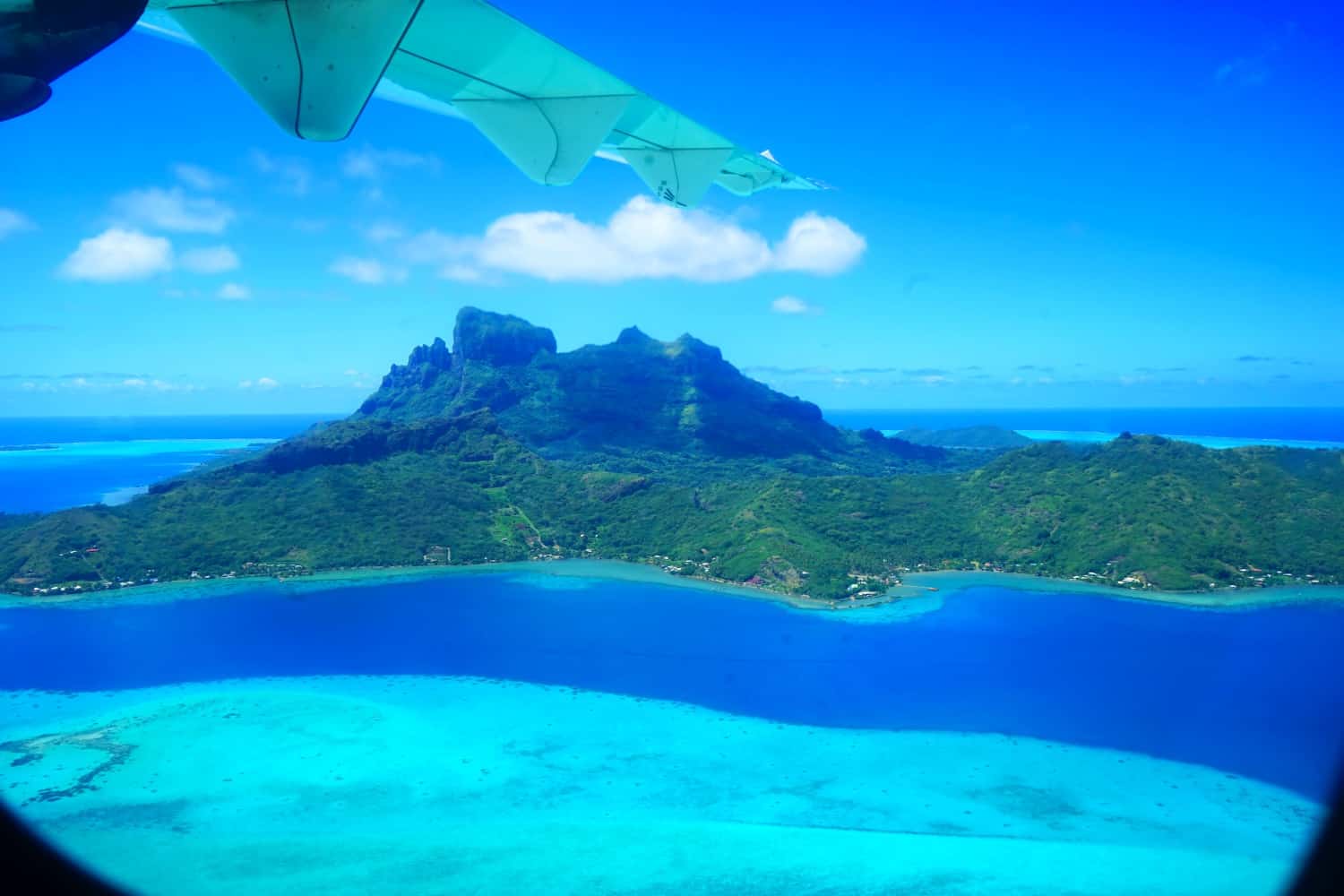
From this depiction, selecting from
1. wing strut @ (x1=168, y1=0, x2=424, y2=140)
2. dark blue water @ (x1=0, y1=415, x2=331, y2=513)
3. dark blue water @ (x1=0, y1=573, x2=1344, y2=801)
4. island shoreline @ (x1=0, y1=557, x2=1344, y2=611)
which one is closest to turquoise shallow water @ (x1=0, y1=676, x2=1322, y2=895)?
dark blue water @ (x1=0, y1=573, x2=1344, y2=801)

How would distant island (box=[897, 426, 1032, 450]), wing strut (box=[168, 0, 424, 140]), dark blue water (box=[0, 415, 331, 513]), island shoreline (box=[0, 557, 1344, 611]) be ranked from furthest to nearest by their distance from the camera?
distant island (box=[897, 426, 1032, 450]) → dark blue water (box=[0, 415, 331, 513]) → island shoreline (box=[0, 557, 1344, 611]) → wing strut (box=[168, 0, 424, 140])

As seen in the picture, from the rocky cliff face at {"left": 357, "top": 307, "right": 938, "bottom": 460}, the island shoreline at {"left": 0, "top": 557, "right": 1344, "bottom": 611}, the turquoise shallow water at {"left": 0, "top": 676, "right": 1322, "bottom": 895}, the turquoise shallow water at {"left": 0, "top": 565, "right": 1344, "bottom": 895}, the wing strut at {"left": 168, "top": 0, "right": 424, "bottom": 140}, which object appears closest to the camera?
the wing strut at {"left": 168, "top": 0, "right": 424, "bottom": 140}

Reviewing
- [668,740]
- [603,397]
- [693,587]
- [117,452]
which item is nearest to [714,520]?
[693,587]

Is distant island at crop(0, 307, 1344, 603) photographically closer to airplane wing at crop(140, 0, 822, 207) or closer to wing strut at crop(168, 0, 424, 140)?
airplane wing at crop(140, 0, 822, 207)

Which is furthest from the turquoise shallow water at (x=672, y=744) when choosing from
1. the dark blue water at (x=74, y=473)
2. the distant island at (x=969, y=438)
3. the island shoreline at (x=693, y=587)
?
the distant island at (x=969, y=438)

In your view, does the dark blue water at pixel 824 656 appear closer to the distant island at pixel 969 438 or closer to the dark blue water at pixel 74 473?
the dark blue water at pixel 74 473

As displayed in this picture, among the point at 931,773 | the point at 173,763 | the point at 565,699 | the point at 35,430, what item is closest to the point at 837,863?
the point at 931,773

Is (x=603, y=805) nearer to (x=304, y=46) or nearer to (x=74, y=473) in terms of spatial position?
(x=304, y=46)
